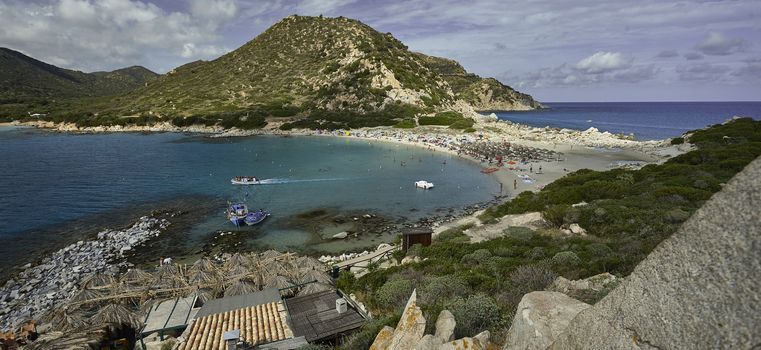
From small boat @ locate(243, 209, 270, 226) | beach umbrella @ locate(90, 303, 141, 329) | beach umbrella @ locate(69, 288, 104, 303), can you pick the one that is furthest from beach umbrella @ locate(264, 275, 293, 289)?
small boat @ locate(243, 209, 270, 226)

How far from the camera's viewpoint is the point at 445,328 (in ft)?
25.3

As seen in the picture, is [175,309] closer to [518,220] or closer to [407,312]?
[407,312]

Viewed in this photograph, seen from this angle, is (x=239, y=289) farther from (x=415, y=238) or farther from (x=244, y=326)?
(x=415, y=238)

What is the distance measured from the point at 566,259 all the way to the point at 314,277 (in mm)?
11458

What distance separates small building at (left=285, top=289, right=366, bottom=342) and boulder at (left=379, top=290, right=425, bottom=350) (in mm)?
4926

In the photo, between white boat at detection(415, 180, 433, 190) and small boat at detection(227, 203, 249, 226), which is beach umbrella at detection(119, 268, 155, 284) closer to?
small boat at detection(227, 203, 249, 226)

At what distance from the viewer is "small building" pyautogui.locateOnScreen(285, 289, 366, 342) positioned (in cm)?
1271

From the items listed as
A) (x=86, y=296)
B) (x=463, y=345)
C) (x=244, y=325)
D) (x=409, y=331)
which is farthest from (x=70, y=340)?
(x=463, y=345)

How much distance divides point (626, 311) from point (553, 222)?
21237 mm

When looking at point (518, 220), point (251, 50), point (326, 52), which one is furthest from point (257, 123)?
point (518, 220)

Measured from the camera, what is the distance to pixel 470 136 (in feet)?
282

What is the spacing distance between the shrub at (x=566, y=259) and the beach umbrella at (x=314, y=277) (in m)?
10.3

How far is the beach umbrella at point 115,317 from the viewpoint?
1597 cm

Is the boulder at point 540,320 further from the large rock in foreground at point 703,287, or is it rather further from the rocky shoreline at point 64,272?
the rocky shoreline at point 64,272
